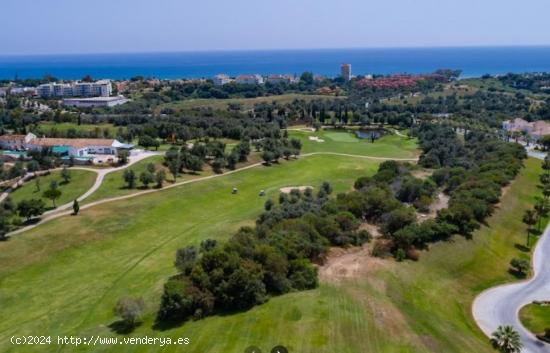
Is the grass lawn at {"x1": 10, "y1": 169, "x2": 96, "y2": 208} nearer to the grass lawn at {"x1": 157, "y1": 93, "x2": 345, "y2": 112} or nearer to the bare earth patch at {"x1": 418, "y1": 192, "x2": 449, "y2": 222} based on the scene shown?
the bare earth patch at {"x1": 418, "y1": 192, "x2": 449, "y2": 222}

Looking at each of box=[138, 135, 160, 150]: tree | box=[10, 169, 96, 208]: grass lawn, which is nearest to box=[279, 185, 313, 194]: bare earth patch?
box=[138, 135, 160, 150]: tree

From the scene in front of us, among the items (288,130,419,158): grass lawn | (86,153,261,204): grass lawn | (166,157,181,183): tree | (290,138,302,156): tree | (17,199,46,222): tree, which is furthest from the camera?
(288,130,419,158): grass lawn

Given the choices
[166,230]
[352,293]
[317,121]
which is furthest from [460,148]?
[352,293]

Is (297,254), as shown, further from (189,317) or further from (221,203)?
(221,203)

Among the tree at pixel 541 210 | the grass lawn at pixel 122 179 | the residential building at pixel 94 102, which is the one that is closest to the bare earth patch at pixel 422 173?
the tree at pixel 541 210

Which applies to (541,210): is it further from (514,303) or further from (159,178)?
(159,178)

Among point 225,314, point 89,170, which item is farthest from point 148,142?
point 225,314
